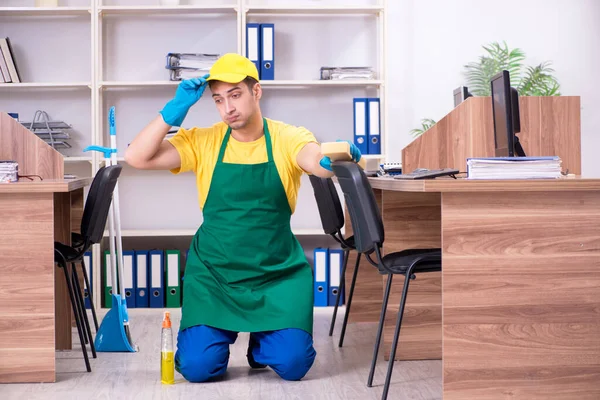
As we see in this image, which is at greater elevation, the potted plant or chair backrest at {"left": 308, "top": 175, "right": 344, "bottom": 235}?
the potted plant

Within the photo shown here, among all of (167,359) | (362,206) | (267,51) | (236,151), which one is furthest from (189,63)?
(362,206)

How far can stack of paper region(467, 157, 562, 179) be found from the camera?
2246mm

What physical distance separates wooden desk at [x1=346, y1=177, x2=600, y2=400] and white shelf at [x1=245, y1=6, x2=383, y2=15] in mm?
2544

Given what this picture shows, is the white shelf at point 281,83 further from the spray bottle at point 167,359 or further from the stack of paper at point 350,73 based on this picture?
the spray bottle at point 167,359

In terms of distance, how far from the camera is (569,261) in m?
2.20

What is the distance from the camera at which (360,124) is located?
451 centimetres

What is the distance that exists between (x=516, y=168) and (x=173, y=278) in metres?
2.66

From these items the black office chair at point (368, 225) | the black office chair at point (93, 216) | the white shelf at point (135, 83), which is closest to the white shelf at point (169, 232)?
the white shelf at point (135, 83)

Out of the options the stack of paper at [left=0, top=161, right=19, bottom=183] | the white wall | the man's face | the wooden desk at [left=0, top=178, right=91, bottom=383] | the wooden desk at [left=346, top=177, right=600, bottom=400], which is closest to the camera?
the wooden desk at [left=346, top=177, right=600, bottom=400]

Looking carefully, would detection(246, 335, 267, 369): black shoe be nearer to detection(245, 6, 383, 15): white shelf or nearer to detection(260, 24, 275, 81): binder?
detection(260, 24, 275, 81): binder

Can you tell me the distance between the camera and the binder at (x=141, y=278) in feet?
14.7

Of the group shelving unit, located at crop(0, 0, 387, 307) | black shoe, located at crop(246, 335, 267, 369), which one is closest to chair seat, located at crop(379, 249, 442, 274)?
black shoe, located at crop(246, 335, 267, 369)

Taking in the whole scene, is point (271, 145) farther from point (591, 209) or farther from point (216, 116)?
point (216, 116)

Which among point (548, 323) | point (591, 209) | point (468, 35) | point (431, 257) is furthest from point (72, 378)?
point (468, 35)
